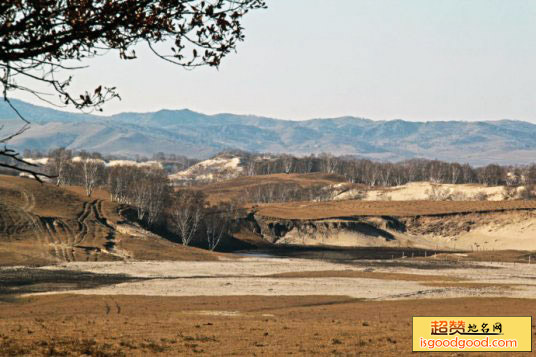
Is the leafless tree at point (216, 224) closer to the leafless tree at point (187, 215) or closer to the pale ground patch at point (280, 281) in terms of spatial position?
the leafless tree at point (187, 215)

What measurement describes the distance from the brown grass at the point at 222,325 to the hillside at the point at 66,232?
41.8 metres

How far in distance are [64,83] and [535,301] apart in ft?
191

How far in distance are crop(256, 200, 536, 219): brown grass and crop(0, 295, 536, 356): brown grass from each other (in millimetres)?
110901

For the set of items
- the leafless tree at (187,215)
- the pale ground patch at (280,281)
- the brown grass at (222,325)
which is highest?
the leafless tree at (187,215)

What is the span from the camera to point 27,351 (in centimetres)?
2616

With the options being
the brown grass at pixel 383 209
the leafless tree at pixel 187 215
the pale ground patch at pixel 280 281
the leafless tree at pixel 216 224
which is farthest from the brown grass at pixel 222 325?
the brown grass at pixel 383 209

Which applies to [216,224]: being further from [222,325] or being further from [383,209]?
[222,325]

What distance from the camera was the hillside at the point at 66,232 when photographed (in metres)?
105

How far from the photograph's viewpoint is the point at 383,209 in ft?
620

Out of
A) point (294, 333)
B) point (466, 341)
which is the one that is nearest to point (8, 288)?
point (294, 333)

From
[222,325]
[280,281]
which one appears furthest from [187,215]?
[222,325]

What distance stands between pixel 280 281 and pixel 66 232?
4965 cm

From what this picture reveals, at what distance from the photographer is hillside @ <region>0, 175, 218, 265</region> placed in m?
105

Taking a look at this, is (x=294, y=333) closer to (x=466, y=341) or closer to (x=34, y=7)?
(x=466, y=341)
